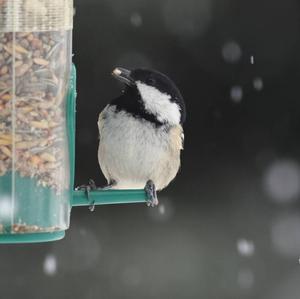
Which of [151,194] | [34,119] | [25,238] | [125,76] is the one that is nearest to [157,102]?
[125,76]

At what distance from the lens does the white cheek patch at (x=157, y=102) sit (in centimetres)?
441

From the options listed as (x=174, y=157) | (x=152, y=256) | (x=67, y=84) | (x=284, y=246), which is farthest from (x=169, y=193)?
(x=67, y=84)

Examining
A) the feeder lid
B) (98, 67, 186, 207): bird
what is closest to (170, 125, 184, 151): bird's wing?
(98, 67, 186, 207): bird

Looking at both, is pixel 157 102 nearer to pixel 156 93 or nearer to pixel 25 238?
pixel 156 93

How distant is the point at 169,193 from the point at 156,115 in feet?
7.65

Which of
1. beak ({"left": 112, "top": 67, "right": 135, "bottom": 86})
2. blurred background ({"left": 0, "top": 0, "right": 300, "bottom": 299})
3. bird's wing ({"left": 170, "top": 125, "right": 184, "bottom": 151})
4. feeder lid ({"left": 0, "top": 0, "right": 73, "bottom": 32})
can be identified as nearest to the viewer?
feeder lid ({"left": 0, "top": 0, "right": 73, "bottom": 32})

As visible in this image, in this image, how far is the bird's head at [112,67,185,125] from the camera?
4379mm

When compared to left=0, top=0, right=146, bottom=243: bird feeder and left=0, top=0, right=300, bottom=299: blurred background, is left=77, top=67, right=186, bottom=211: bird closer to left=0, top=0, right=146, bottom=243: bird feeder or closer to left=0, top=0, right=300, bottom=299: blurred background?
left=0, top=0, right=146, bottom=243: bird feeder

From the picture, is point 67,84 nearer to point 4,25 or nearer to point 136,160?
point 4,25

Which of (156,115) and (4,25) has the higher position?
(4,25)

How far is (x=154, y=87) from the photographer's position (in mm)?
4434

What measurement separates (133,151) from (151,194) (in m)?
0.30

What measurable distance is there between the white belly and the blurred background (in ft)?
5.77

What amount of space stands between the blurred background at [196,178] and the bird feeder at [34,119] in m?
2.46
